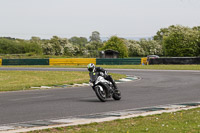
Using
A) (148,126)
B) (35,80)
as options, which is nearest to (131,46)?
(35,80)

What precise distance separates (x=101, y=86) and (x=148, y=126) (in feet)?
17.2

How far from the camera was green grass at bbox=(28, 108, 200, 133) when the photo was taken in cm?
720

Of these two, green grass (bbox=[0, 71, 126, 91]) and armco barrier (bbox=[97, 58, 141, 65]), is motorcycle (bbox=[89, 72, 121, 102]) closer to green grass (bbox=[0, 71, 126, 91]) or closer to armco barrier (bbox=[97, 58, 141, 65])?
green grass (bbox=[0, 71, 126, 91])

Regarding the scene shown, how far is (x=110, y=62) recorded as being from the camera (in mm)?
46281

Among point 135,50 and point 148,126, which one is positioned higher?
point 135,50

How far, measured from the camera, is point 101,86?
42.0 ft

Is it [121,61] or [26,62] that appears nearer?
[121,61]

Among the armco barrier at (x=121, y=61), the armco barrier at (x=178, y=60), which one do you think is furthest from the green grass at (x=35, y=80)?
the armco barrier at (x=121, y=61)

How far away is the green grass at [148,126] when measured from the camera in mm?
7199

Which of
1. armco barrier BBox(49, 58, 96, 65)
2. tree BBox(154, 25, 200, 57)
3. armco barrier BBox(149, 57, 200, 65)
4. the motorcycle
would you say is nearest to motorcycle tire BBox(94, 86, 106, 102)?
the motorcycle

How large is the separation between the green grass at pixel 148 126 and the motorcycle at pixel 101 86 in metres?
3.75

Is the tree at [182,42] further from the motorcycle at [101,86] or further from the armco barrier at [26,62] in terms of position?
the motorcycle at [101,86]

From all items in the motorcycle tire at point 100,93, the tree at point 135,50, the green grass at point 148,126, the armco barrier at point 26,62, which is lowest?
the green grass at point 148,126

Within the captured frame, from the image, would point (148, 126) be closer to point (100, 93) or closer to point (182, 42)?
point (100, 93)
